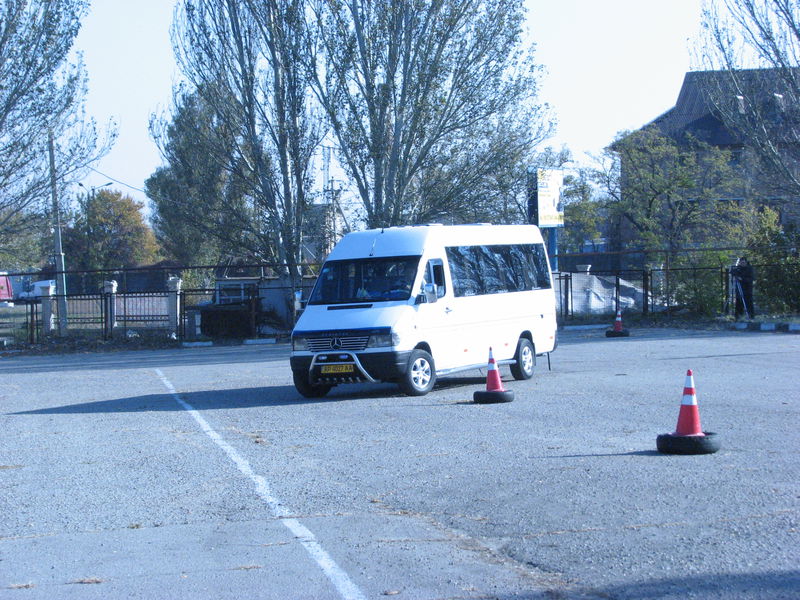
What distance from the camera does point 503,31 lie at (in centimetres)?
3095

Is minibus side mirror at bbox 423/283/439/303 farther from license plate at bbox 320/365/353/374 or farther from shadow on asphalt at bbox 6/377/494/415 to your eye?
license plate at bbox 320/365/353/374

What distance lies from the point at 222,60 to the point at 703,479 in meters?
28.9

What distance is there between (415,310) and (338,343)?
4.27 ft

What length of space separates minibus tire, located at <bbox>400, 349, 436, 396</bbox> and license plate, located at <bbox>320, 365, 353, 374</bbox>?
0.81m

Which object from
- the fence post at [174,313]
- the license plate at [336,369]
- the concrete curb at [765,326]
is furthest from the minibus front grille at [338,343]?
the concrete curb at [765,326]

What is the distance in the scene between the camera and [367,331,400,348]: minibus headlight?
13.5m

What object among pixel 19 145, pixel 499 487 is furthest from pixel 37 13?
pixel 499 487

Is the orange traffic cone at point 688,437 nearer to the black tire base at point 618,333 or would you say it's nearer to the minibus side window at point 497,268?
the minibus side window at point 497,268

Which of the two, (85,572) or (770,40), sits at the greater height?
(770,40)

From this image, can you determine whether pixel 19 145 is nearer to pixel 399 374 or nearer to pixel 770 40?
pixel 399 374

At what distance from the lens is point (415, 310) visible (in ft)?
46.1

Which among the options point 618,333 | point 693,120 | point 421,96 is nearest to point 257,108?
point 421,96

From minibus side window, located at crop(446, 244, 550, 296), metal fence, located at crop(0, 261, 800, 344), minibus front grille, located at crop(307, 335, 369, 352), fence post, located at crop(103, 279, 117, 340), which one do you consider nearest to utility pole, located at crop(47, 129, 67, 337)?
metal fence, located at crop(0, 261, 800, 344)

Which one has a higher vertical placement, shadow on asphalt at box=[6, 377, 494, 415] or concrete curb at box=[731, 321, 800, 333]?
concrete curb at box=[731, 321, 800, 333]
